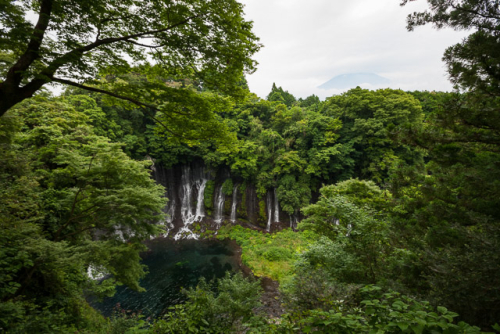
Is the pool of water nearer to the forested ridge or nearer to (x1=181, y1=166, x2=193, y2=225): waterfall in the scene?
(x1=181, y1=166, x2=193, y2=225): waterfall

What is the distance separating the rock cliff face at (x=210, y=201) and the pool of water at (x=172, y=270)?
88.8 inches

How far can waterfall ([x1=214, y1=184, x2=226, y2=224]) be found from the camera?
23141mm

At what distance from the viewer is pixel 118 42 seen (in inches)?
153

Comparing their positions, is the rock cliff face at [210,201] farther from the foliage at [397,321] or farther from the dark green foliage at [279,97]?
the foliage at [397,321]

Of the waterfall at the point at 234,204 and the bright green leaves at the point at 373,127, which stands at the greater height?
the bright green leaves at the point at 373,127

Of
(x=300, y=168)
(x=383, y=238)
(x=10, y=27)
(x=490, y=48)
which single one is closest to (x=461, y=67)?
(x=490, y=48)

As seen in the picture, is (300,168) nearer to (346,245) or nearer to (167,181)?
(346,245)

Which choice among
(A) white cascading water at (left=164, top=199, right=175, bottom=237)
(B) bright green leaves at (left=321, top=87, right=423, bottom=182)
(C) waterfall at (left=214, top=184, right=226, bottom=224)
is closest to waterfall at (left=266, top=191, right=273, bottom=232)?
(C) waterfall at (left=214, top=184, right=226, bottom=224)

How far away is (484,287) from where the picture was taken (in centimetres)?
263

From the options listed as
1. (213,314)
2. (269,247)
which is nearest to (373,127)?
(269,247)

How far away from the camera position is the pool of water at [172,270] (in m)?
12.0

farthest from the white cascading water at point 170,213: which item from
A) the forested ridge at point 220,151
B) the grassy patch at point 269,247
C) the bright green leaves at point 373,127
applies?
the bright green leaves at point 373,127

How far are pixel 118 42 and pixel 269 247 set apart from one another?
1718 cm

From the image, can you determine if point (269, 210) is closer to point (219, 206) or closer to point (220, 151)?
point (219, 206)
